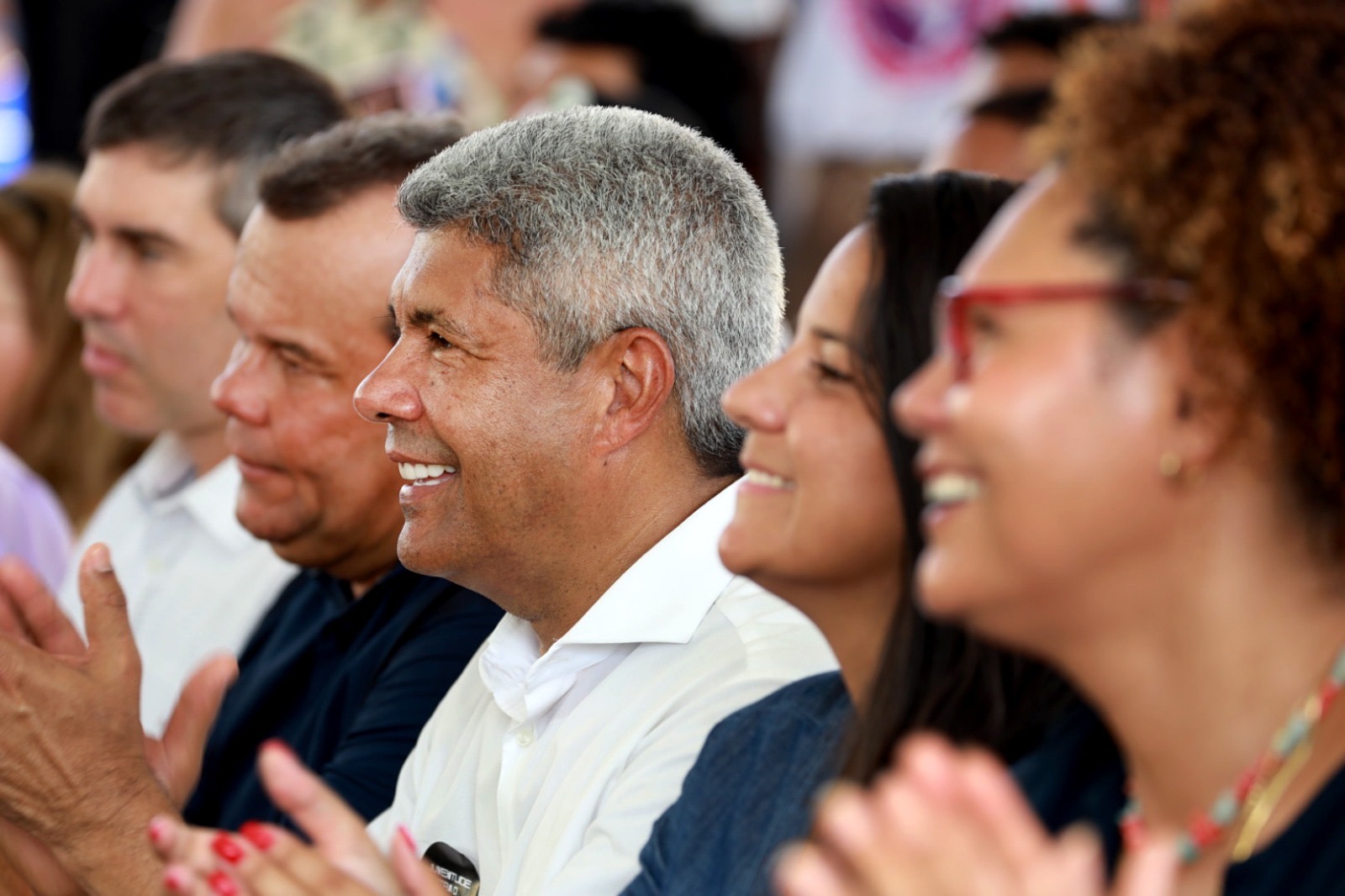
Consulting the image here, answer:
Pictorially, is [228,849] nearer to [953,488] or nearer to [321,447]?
[953,488]

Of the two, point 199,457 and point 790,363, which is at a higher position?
point 790,363

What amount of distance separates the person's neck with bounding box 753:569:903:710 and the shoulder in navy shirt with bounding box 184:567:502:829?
732mm

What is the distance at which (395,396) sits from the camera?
1717 mm

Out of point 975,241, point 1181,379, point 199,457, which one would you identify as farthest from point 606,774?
point 199,457

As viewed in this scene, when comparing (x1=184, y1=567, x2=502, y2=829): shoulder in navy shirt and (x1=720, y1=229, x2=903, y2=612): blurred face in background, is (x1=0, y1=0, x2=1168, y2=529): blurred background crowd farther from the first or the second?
(x1=720, y1=229, x2=903, y2=612): blurred face in background

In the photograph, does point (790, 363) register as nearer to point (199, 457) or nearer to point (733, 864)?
point (733, 864)

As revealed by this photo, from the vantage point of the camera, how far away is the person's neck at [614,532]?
5.52ft

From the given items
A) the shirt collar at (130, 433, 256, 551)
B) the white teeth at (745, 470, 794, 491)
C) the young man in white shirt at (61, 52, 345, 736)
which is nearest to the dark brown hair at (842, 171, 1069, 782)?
the white teeth at (745, 470, 794, 491)

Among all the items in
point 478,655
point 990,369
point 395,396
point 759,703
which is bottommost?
point 478,655

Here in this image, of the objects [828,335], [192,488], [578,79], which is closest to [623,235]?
[828,335]

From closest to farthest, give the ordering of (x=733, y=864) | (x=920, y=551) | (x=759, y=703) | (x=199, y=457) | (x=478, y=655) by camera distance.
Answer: (x=920, y=551), (x=733, y=864), (x=759, y=703), (x=478, y=655), (x=199, y=457)

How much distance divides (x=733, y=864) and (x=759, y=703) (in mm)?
162

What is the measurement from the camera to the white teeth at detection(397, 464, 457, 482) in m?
1.73

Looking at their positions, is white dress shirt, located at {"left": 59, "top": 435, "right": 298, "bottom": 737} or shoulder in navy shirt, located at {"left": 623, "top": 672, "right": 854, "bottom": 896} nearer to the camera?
shoulder in navy shirt, located at {"left": 623, "top": 672, "right": 854, "bottom": 896}
